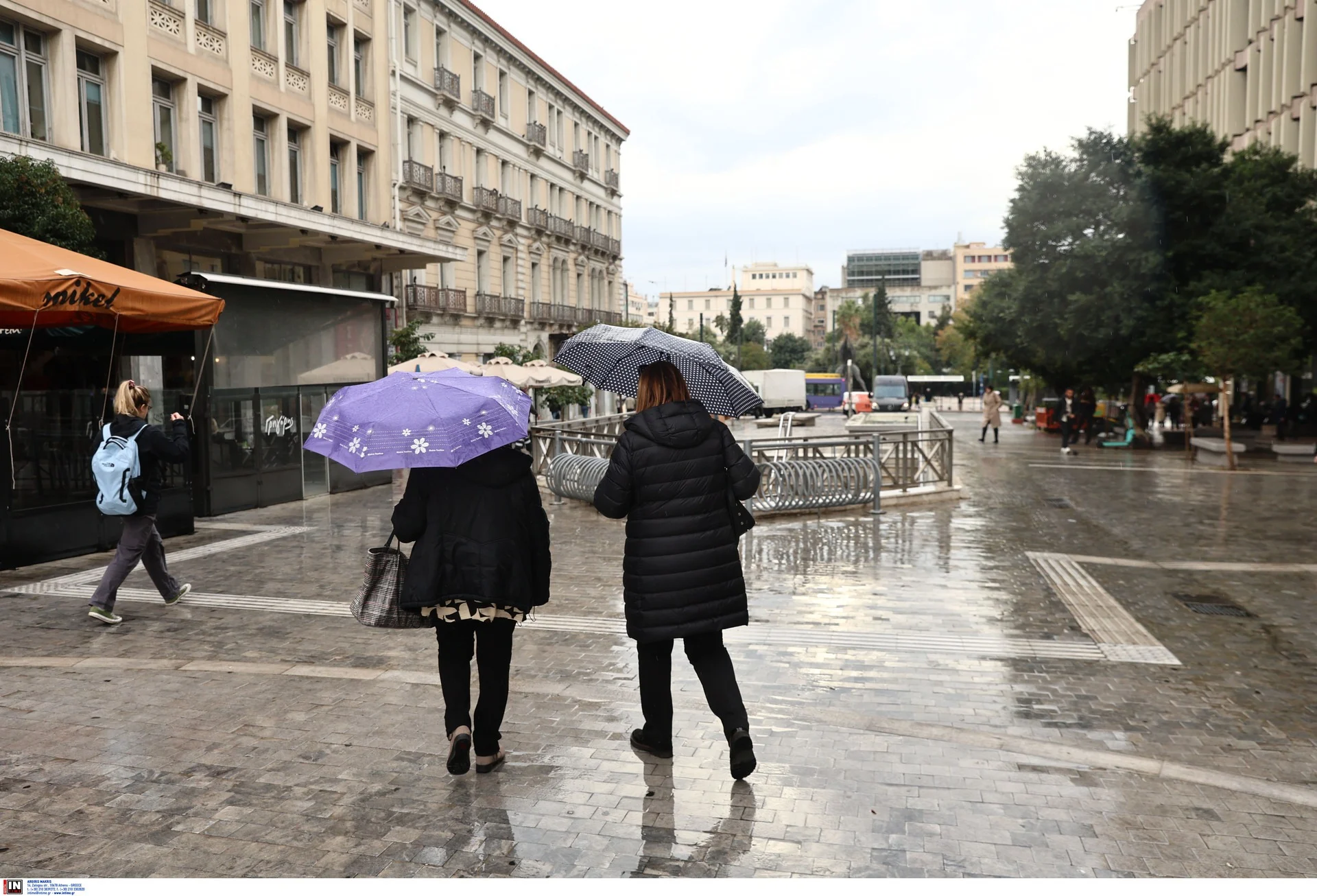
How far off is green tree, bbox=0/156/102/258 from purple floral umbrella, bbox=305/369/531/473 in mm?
8628

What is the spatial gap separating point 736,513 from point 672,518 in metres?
0.34

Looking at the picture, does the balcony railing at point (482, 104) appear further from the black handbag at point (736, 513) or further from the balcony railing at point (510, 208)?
the black handbag at point (736, 513)

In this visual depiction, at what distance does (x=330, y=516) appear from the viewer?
14430mm

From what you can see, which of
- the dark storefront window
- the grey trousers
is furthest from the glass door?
the grey trousers

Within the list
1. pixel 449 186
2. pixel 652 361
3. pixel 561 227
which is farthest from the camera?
pixel 561 227

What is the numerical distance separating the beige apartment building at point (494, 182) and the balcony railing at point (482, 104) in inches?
2.1

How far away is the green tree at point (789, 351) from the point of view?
123000 millimetres

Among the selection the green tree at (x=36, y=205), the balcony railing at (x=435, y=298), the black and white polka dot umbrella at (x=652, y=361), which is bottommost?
the black and white polka dot umbrella at (x=652, y=361)

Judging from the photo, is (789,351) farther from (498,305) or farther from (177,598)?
(177,598)

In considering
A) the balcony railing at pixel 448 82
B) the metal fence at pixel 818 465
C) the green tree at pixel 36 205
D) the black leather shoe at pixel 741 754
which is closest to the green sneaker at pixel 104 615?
the black leather shoe at pixel 741 754

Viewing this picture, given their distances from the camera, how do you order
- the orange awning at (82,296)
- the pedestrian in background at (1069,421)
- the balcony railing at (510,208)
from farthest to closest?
the balcony railing at (510,208) < the pedestrian in background at (1069,421) < the orange awning at (82,296)

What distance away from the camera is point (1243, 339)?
22.5 metres

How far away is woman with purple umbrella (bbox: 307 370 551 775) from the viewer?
4.43 meters

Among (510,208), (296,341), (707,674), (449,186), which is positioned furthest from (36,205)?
(510,208)
